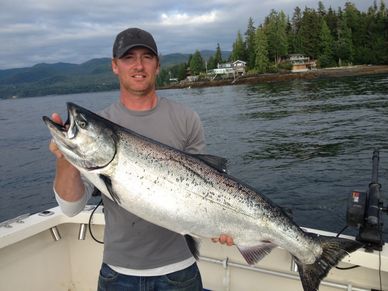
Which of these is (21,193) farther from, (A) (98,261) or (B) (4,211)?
(A) (98,261)

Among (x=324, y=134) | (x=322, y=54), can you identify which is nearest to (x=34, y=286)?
(x=324, y=134)

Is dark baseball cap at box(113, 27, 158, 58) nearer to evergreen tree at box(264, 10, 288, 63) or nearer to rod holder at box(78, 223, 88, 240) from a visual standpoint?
rod holder at box(78, 223, 88, 240)

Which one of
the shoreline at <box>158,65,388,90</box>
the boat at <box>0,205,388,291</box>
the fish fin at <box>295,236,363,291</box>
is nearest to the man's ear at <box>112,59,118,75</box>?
the fish fin at <box>295,236,363,291</box>

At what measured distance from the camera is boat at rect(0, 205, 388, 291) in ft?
14.0

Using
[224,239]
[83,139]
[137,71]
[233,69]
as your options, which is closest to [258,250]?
[224,239]

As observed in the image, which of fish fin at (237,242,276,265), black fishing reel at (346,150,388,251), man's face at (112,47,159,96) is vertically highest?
man's face at (112,47,159,96)

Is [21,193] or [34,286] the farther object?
[21,193]

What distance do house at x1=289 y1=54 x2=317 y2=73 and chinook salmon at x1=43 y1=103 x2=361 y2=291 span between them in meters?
98.8

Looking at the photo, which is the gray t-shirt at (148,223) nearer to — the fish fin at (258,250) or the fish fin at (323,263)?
the fish fin at (258,250)

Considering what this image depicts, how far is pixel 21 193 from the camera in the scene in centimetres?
1508

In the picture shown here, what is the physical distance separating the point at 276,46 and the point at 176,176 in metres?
112

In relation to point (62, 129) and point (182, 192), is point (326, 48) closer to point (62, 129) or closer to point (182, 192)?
point (182, 192)

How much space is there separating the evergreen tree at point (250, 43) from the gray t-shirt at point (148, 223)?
112976mm

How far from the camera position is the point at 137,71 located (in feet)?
9.96
